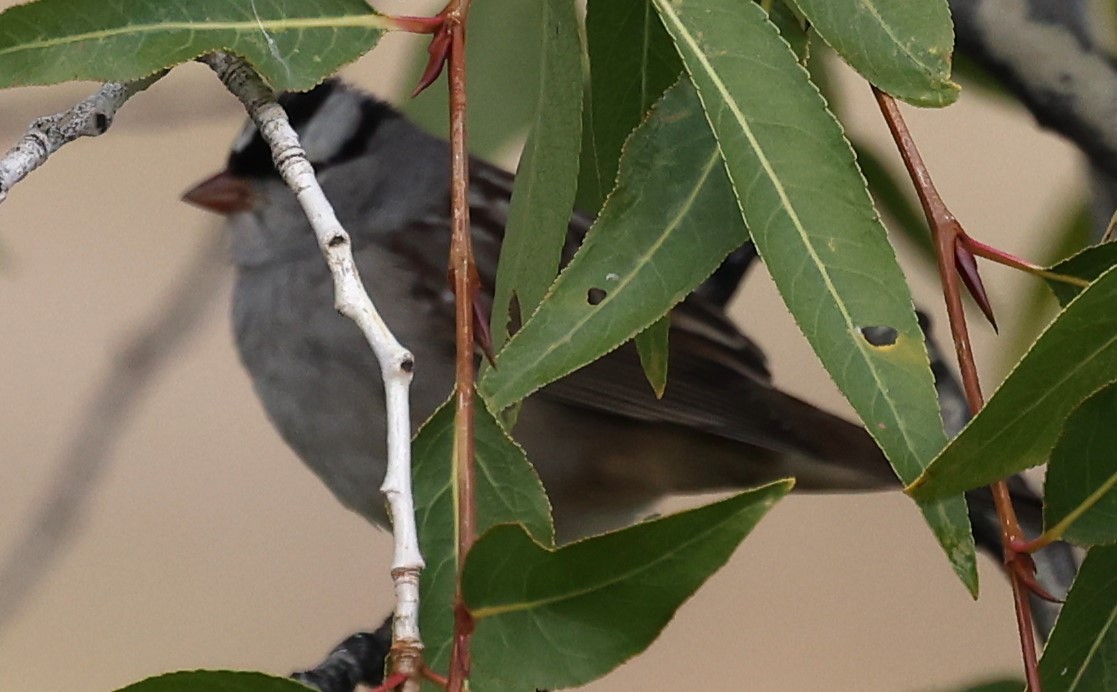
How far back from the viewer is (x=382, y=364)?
0.39 meters

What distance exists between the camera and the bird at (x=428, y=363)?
114cm

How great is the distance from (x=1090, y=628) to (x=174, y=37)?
0.36m

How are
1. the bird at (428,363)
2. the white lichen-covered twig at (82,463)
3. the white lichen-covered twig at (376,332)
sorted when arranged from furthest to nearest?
the white lichen-covered twig at (82,463), the bird at (428,363), the white lichen-covered twig at (376,332)

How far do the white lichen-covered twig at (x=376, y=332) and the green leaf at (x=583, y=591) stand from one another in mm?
19

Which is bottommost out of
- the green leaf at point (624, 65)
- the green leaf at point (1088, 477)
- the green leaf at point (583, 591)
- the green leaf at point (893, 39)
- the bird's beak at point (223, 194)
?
the green leaf at point (1088, 477)

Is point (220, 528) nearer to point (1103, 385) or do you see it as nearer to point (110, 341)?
point (110, 341)

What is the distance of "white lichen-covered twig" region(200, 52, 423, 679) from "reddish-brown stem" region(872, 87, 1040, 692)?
0.56 ft

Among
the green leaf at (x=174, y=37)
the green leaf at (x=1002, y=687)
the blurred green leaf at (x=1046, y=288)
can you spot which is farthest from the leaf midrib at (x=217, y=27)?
the blurred green leaf at (x=1046, y=288)

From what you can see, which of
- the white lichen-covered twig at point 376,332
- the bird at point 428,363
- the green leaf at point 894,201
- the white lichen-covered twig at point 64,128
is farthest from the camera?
the bird at point 428,363

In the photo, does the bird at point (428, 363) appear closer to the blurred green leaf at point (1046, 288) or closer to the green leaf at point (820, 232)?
the blurred green leaf at point (1046, 288)

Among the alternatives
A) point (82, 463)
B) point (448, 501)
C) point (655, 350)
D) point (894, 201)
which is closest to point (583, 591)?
point (448, 501)

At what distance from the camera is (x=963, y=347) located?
42 cm

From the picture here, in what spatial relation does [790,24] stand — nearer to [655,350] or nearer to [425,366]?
[655,350]

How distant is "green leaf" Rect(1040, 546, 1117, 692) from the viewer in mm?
446
